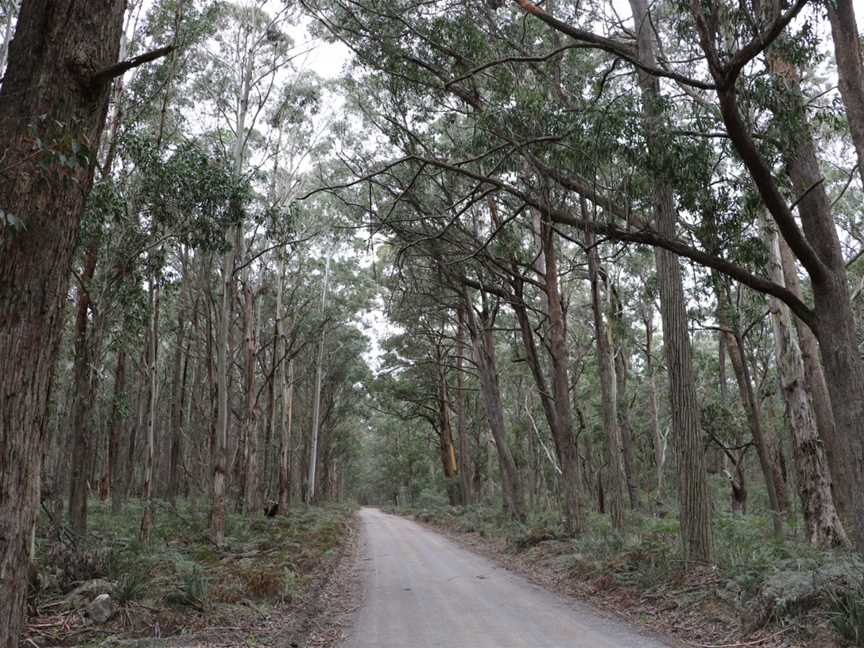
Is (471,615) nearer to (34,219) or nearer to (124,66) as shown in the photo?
(34,219)

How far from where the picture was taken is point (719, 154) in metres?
7.90

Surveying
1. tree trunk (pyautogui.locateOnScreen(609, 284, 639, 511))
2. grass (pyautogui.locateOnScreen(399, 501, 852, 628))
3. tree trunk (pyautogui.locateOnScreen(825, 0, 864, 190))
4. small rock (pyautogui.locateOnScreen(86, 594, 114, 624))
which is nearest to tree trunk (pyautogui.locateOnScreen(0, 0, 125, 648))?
small rock (pyautogui.locateOnScreen(86, 594, 114, 624))

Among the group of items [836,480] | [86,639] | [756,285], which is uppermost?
[756,285]

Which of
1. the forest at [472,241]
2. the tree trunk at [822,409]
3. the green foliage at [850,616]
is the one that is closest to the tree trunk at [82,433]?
the forest at [472,241]

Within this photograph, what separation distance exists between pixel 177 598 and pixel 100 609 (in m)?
0.94

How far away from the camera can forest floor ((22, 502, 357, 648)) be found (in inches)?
233

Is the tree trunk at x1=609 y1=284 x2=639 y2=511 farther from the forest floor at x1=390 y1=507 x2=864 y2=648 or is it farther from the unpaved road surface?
the unpaved road surface

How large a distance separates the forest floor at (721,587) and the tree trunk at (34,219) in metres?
5.96

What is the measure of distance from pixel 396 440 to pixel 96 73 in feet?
158

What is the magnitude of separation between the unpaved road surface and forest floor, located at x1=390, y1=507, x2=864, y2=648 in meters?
0.54

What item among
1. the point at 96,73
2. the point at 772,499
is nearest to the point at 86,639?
the point at 96,73

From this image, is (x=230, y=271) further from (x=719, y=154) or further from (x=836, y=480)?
(x=836, y=480)

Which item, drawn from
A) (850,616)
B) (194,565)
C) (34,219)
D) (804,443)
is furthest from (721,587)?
(34,219)

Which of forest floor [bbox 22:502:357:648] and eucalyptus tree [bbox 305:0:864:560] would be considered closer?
forest floor [bbox 22:502:357:648]
